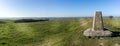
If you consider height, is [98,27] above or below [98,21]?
below

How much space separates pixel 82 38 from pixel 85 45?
11.6 ft

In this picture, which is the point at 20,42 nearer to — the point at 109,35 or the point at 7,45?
the point at 7,45

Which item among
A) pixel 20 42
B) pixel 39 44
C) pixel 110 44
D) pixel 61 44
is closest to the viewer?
pixel 110 44

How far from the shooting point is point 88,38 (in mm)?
33469

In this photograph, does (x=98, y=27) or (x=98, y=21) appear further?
(x=98, y=27)

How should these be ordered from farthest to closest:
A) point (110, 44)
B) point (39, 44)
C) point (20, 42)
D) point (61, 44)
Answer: point (20, 42) < point (39, 44) < point (61, 44) < point (110, 44)

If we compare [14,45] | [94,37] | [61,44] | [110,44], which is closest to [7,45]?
[14,45]

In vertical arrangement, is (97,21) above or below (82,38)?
above

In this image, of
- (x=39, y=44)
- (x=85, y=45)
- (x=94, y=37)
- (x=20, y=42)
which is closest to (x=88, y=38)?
(x=94, y=37)

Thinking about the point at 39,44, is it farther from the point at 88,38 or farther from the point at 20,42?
the point at 88,38

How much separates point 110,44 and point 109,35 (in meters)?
4.01

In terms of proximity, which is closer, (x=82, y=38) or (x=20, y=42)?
(x=82, y=38)

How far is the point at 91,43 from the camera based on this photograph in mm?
31078

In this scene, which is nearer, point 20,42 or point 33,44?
point 33,44
